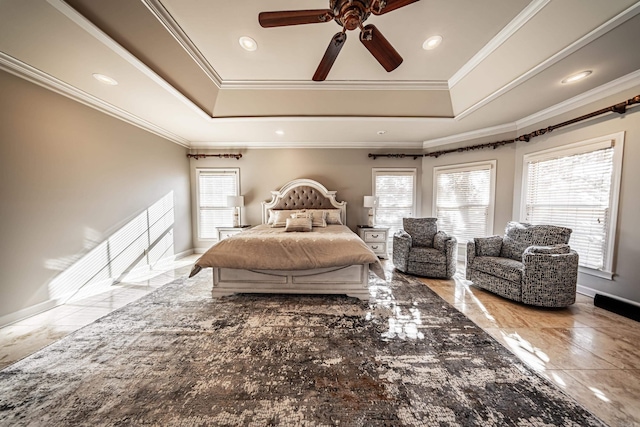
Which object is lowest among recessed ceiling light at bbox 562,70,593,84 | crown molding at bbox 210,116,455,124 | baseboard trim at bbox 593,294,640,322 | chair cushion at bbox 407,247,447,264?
baseboard trim at bbox 593,294,640,322

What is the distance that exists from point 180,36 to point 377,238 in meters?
4.35

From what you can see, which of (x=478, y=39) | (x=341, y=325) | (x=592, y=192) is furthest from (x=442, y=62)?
(x=341, y=325)

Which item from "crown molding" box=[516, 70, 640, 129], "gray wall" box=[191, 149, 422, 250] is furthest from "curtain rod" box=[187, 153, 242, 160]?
"crown molding" box=[516, 70, 640, 129]

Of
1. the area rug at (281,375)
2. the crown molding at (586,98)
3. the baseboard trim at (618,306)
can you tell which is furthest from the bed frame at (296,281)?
the crown molding at (586,98)

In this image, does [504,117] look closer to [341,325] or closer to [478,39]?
[478,39]

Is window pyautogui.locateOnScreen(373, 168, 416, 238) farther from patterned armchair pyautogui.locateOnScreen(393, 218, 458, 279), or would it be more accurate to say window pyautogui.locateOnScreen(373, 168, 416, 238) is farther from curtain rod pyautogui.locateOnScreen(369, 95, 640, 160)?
patterned armchair pyautogui.locateOnScreen(393, 218, 458, 279)

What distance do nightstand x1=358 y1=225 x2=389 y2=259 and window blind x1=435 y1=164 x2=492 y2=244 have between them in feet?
4.61

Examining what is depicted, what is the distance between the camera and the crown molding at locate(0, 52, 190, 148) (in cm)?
208

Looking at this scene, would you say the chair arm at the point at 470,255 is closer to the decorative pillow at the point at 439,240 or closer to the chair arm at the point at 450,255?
the chair arm at the point at 450,255

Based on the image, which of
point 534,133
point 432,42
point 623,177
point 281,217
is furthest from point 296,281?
point 534,133

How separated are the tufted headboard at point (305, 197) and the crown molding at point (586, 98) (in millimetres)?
3582

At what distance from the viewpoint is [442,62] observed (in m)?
2.62

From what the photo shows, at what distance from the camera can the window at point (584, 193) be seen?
8.59ft

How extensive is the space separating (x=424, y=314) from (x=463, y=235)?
2891mm
